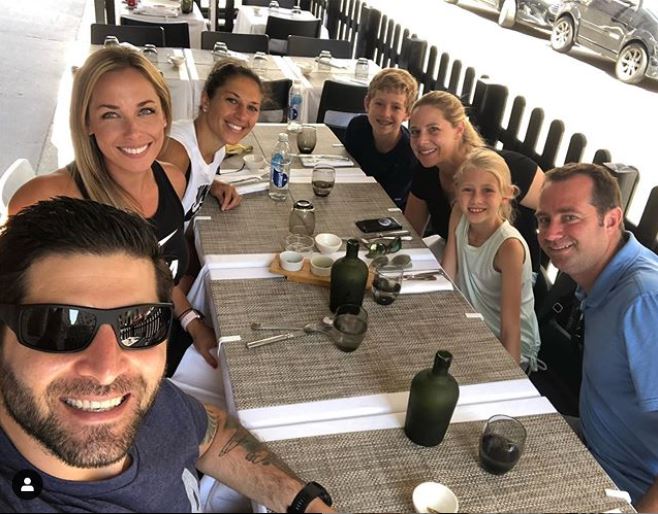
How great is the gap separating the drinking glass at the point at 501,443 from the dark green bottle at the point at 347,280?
542 mm

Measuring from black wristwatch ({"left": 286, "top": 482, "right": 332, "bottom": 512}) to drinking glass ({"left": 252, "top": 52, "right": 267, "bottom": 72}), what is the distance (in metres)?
3.49

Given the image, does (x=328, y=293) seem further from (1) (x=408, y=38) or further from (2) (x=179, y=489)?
(1) (x=408, y=38)

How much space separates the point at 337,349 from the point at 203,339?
1.62 feet

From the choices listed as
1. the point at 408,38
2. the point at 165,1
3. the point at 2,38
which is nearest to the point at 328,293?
the point at 408,38

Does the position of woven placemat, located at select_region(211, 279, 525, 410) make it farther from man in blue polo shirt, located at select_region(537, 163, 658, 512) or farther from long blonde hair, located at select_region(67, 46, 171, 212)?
long blonde hair, located at select_region(67, 46, 171, 212)

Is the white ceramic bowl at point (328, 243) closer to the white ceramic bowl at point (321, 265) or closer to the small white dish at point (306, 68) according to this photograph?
the white ceramic bowl at point (321, 265)

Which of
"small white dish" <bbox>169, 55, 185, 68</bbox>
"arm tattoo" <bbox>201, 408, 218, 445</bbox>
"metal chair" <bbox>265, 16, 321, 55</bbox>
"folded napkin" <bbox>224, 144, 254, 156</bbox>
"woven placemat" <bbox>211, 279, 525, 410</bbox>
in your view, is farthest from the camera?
"metal chair" <bbox>265, 16, 321, 55</bbox>

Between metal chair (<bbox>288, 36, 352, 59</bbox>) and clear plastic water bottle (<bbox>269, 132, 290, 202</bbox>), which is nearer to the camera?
clear plastic water bottle (<bbox>269, 132, 290, 202</bbox>)

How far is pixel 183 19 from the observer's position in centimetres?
499

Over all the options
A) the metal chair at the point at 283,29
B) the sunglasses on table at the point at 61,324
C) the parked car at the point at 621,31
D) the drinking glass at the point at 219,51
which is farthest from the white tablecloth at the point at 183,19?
the parked car at the point at 621,31

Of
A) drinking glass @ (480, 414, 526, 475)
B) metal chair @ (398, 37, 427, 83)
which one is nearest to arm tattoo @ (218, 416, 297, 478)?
drinking glass @ (480, 414, 526, 475)

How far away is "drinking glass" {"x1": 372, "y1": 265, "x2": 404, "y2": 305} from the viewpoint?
169 centimetres

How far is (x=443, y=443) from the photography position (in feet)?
4.10

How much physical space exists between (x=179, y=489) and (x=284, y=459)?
227mm
